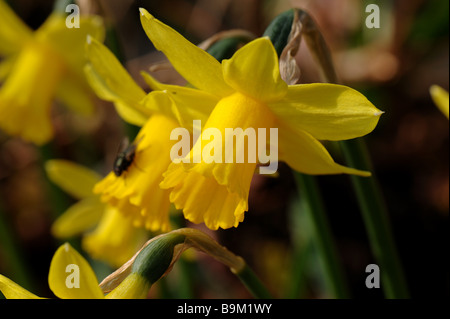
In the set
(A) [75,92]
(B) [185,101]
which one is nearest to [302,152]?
(B) [185,101]

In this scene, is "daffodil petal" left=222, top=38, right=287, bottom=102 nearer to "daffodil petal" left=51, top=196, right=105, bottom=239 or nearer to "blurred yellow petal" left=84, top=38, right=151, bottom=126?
"blurred yellow petal" left=84, top=38, right=151, bottom=126

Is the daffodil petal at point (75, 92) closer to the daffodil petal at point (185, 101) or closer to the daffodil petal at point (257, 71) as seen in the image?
the daffodil petal at point (185, 101)

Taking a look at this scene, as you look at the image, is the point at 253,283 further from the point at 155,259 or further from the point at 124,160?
the point at 124,160
